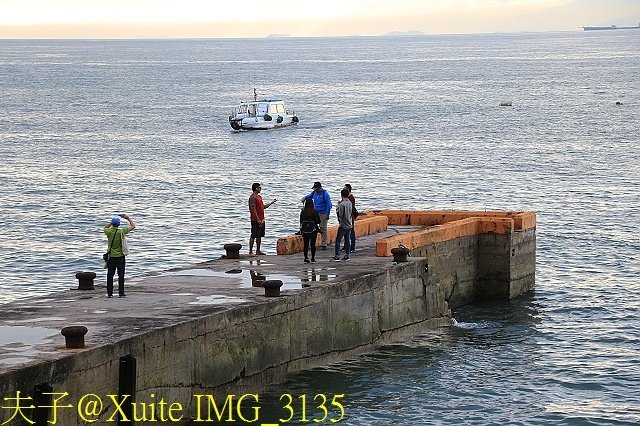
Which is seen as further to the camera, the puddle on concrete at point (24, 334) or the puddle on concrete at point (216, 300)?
the puddle on concrete at point (216, 300)

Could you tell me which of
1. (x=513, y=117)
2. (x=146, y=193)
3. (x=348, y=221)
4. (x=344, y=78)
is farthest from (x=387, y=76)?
(x=348, y=221)

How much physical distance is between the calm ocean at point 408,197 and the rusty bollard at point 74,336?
4445mm

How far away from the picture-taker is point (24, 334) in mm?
19438

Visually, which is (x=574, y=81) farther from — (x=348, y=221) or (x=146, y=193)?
(x=348, y=221)

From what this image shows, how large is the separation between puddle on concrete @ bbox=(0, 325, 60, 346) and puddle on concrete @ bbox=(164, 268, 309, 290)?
5034 millimetres

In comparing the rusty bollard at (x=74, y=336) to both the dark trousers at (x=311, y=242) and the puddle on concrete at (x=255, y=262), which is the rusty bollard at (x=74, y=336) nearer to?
the puddle on concrete at (x=255, y=262)

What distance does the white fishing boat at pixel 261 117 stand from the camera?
304 feet

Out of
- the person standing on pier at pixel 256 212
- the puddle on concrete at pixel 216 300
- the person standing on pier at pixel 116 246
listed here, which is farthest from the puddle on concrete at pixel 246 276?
the person standing on pier at pixel 116 246

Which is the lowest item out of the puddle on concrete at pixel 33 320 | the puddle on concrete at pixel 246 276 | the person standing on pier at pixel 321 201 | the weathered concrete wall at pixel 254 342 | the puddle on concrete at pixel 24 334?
the weathered concrete wall at pixel 254 342

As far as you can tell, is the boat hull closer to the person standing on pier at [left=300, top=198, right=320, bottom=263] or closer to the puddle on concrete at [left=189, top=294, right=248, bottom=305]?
the person standing on pier at [left=300, top=198, right=320, bottom=263]

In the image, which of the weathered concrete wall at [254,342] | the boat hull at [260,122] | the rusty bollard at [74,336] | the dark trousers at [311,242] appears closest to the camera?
the weathered concrete wall at [254,342]

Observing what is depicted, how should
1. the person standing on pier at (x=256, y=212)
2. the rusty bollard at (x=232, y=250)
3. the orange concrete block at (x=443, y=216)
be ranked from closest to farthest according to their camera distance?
1. the rusty bollard at (x=232, y=250)
2. the person standing on pier at (x=256, y=212)
3. the orange concrete block at (x=443, y=216)

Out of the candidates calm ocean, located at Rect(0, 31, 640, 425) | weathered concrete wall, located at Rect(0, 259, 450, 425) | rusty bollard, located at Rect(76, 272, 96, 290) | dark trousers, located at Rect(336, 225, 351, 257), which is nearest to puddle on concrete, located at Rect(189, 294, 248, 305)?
weathered concrete wall, located at Rect(0, 259, 450, 425)

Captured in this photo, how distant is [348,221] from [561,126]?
65.6 m
